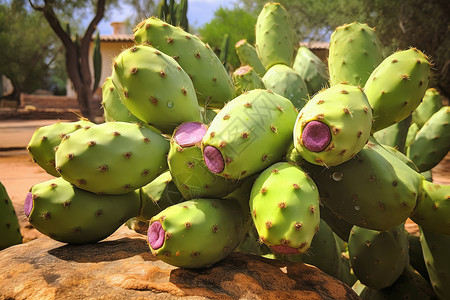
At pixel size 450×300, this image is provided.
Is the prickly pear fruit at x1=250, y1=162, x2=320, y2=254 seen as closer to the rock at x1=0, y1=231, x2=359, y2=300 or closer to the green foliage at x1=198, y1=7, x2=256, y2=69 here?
the rock at x1=0, y1=231, x2=359, y2=300

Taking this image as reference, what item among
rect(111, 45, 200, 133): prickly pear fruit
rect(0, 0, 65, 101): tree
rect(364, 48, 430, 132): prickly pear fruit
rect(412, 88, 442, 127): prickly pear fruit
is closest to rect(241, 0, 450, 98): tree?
rect(412, 88, 442, 127): prickly pear fruit

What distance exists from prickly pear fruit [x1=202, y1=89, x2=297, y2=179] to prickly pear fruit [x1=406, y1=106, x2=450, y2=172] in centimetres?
146

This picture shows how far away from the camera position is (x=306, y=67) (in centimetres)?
240

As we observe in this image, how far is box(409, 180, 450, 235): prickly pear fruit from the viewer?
1426mm

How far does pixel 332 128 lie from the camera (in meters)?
1.04

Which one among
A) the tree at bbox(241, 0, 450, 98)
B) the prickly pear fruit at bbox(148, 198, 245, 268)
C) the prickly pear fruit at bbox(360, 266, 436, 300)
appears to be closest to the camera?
the prickly pear fruit at bbox(148, 198, 245, 268)

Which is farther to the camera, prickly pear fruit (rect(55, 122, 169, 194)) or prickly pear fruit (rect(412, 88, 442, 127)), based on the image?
prickly pear fruit (rect(412, 88, 442, 127))

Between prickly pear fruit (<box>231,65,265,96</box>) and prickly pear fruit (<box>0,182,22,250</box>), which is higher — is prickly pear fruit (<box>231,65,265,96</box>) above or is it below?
Answer: above

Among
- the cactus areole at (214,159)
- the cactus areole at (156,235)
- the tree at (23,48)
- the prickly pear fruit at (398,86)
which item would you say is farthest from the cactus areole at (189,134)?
the tree at (23,48)

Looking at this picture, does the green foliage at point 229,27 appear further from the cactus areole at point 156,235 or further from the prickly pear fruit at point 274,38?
the cactus areole at point 156,235

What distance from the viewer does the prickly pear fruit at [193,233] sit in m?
1.17

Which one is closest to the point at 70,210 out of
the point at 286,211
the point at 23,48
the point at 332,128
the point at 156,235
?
the point at 156,235

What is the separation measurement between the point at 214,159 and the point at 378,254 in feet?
3.16

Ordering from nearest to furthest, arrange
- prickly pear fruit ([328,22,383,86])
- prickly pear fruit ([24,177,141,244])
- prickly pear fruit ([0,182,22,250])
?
1. prickly pear fruit ([24,177,141,244])
2. prickly pear fruit ([328,22,383,86])
3. prickly pear fruit ([0,182,22,250])
